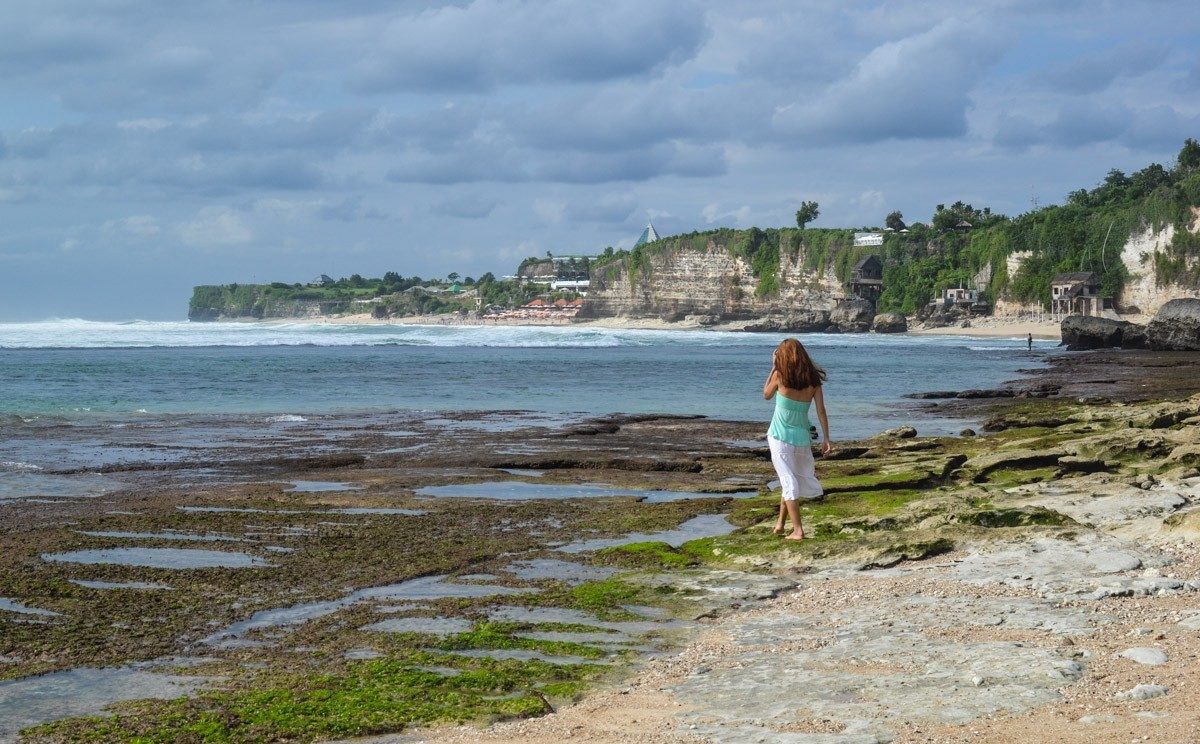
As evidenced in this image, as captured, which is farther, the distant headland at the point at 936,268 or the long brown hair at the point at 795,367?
the distant headland at the point at 936,268

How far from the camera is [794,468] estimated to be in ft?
39.1

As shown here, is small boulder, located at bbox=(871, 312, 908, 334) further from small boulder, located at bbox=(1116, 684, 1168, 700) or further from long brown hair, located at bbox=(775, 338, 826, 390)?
small boulder, located at bbox=(1116, 684, 1168, 700)

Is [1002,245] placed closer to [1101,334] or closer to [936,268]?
[936,268]

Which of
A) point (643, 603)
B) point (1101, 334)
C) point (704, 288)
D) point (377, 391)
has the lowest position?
point (377, 391)

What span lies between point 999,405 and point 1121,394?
18.2ft

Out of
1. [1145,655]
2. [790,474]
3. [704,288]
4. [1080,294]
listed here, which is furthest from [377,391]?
[704,288]

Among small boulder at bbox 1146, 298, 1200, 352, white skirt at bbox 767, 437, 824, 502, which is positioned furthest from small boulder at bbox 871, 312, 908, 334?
white skirt at bbox 767, 437, 824, 502

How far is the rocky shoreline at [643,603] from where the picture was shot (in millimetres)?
6777

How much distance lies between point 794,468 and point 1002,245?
121 m

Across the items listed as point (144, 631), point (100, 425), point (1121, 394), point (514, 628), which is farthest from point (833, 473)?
point (1121, 394)

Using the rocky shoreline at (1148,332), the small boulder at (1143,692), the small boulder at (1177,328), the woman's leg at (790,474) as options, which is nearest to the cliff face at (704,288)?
the rocky shoreline at (1148,332)

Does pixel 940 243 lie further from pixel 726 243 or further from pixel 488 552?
pixel 488 552

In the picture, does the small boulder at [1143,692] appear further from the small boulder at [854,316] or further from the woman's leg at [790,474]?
the small boulder at [854,316]

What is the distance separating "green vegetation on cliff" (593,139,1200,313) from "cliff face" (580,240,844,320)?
2.66 feet
